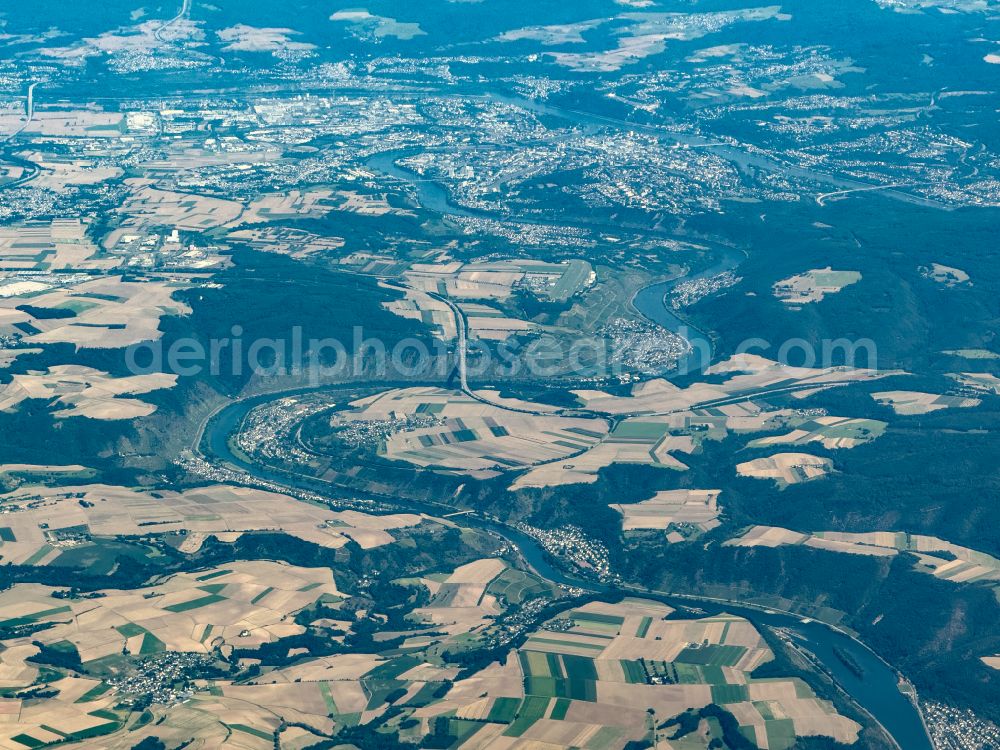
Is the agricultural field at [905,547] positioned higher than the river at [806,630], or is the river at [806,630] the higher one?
the agricultural field at [905,547]

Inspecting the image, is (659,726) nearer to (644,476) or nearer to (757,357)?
(644,476)

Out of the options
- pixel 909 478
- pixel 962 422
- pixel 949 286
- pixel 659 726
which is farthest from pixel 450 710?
pixel 949 286

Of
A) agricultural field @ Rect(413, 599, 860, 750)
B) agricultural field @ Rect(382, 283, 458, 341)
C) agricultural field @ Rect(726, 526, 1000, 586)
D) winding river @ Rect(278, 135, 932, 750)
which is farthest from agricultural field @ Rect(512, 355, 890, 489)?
agricultural field @ Rect(413, 599, 860, 750)

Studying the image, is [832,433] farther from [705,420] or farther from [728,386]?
[728,386]

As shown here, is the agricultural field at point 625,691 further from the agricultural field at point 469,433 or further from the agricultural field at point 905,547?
the agricultural field at point 469,433

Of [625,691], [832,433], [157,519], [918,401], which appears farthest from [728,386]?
A: [625,691]

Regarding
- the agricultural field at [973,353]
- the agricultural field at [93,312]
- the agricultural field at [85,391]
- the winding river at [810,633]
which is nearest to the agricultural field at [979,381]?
the agricultural field at [973,353]

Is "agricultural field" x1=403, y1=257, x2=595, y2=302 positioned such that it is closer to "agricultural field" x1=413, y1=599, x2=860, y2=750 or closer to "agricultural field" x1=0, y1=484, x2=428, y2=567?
"agricultural field" x1=0, y1=484, x2=428, y2=567
